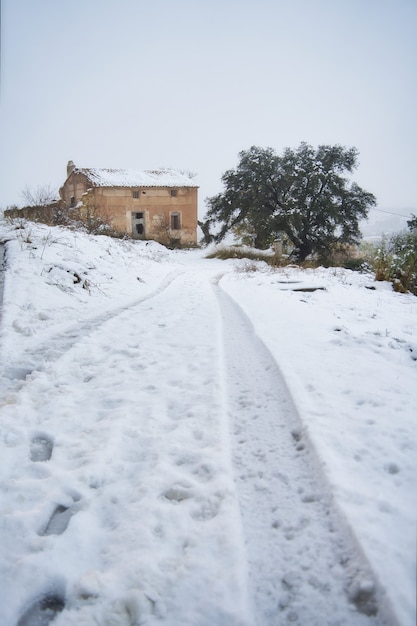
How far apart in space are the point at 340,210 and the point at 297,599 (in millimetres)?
20260

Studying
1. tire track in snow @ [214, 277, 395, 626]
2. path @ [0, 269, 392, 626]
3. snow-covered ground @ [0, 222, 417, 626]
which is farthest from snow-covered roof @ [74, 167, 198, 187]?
tire track in snow @ [214, 277, 395, 626]

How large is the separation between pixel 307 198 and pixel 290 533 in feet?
64.4

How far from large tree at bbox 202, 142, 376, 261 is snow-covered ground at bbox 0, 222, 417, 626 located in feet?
51.0

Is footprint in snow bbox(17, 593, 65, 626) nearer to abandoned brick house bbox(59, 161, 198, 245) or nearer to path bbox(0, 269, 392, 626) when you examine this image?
path bbox(0, 269, 392, 626)

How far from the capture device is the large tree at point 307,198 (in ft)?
60.7

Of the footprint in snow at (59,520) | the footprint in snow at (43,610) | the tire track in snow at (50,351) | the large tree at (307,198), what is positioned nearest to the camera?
the footprint in snow at (43,610)

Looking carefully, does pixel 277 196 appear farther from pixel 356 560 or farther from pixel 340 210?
pixel 356 560

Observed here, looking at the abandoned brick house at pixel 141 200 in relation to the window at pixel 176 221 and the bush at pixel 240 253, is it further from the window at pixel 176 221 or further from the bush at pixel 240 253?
the bush at pixel 240 253

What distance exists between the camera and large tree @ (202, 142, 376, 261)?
1850 cm

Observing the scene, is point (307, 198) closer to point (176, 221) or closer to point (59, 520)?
point (176, 221)

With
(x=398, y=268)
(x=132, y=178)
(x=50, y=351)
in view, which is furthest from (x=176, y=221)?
(x=50, y=351)

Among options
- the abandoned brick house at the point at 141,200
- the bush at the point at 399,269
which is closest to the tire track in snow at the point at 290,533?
the bush at the point at 399,269

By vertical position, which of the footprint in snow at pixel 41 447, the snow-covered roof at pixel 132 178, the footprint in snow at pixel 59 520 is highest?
the snow-covered roof at pixel 132 178

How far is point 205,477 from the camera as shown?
1976 millimetres
